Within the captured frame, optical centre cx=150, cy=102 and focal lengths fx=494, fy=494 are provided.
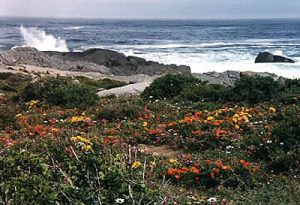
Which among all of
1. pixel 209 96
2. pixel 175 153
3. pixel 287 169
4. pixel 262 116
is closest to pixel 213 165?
pixel 287 169

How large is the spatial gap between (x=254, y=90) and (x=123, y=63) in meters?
31.4

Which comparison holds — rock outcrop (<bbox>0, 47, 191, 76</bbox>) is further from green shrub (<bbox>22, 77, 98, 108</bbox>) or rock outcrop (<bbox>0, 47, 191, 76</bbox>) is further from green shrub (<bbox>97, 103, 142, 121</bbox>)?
green shrub (<bbox>97, 103, 142, 121</bbox>)

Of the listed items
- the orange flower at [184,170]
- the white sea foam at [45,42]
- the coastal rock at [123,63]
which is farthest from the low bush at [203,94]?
the white sea foam at [45,42]

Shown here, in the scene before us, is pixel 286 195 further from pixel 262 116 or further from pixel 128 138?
pixel 262 116

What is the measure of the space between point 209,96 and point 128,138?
5.32 meters

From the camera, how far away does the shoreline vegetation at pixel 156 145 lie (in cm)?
497

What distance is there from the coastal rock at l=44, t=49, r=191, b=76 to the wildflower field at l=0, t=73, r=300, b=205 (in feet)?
79.5

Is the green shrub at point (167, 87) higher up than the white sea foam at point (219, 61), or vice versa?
the green shrub at point (167, 87)

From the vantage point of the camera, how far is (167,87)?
1614 centimetres

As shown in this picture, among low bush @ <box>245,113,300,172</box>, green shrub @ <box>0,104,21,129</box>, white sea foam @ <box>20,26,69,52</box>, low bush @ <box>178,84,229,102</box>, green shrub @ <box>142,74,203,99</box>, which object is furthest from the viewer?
white sea foam @ <box>20,26,69,52</box>

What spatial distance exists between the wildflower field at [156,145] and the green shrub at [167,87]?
0.03m

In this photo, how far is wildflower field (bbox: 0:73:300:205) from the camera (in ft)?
16.3

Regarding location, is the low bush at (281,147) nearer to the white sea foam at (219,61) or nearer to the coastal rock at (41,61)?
the white sea foam at (219,61)

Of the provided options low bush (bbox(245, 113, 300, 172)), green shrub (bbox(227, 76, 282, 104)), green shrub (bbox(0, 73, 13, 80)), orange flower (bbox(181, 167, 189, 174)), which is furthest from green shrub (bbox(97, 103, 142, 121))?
green shrub (bbox(0, 73, 13, 80))
